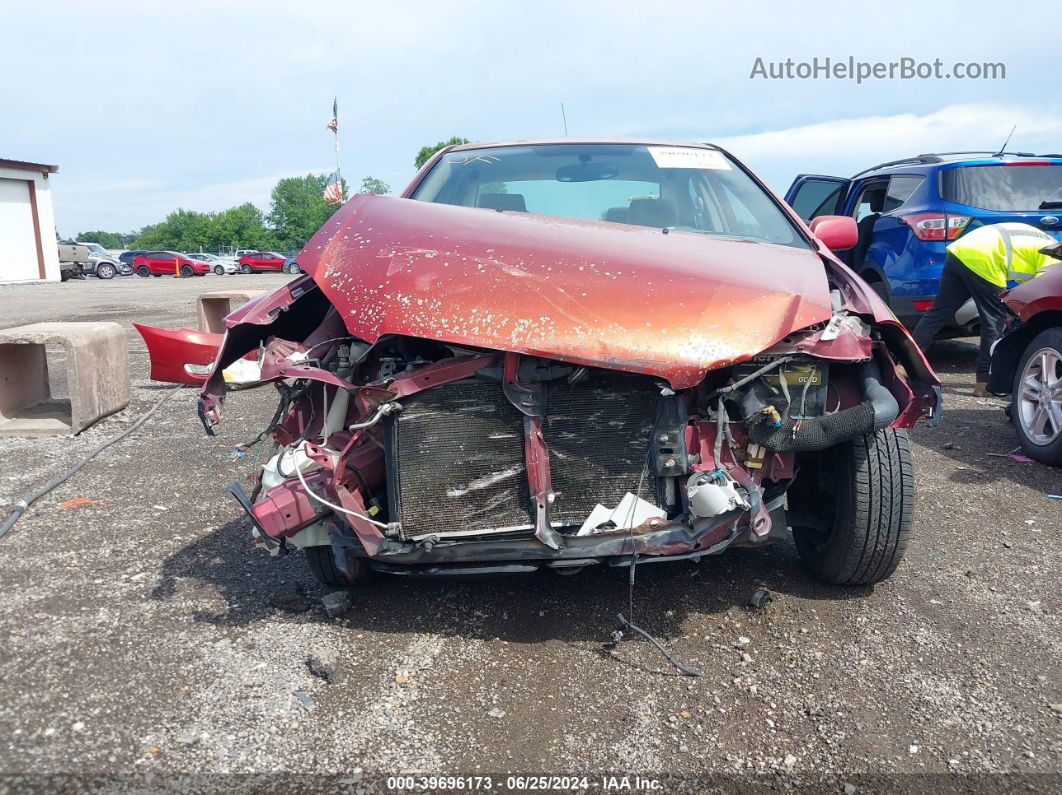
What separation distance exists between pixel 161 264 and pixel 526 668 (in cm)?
4903

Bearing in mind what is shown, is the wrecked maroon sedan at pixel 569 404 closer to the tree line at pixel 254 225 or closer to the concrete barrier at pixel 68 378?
the concrete barrier at pixel 68 378

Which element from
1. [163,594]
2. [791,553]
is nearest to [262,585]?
[163,594]

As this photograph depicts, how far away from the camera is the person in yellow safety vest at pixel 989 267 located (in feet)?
19.7

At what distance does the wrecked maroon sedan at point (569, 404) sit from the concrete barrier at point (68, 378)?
134 inches

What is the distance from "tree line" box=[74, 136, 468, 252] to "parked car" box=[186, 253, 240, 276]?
70.5 feet

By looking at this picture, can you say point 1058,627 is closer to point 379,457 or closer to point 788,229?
point 788,229

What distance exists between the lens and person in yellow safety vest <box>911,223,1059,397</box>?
6016mm

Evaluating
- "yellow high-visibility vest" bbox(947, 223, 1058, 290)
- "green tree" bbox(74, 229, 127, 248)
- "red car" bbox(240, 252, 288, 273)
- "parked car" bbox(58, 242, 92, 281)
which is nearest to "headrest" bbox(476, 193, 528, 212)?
"yellow high-visibility vest" bbox(947, 223, 1058, 290)

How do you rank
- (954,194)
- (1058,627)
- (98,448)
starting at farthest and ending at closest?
(954,194), (98,448), (1058,627)

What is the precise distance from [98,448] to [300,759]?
377cm

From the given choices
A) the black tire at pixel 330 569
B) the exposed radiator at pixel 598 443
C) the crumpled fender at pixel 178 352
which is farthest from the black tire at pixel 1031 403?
the crumpled fender at pixel 178 352

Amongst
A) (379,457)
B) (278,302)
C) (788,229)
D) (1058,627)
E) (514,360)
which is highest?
(788,229)

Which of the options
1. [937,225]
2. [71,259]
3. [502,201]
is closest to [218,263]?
[71,259]

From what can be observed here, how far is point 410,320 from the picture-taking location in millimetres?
2455
